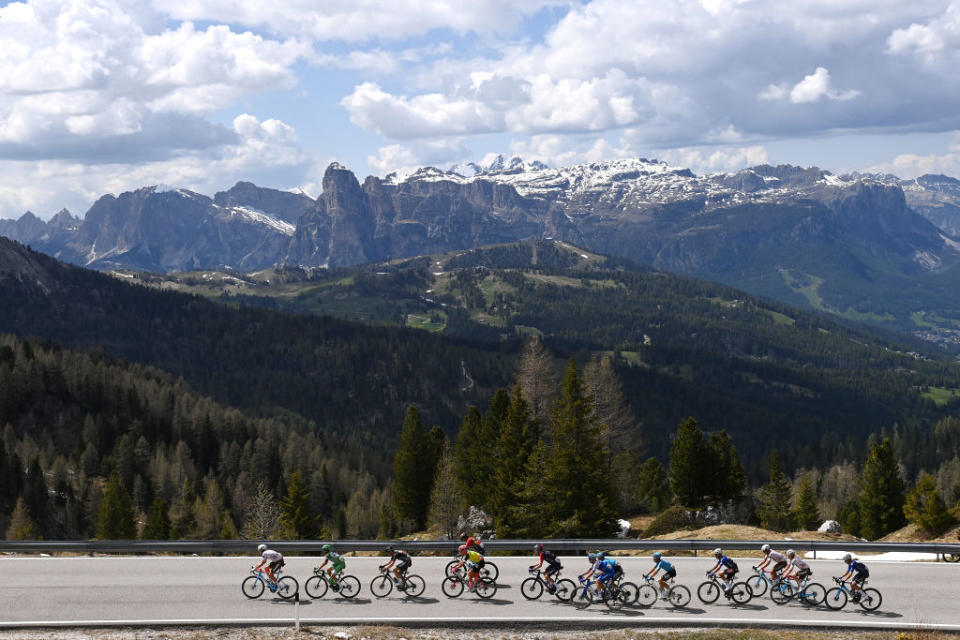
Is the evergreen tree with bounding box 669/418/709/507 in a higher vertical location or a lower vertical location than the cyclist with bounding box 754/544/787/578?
lower

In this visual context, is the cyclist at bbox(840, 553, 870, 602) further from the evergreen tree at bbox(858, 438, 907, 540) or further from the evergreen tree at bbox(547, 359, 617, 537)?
the evergreen tree at bbox(858, 438, 907, 540)

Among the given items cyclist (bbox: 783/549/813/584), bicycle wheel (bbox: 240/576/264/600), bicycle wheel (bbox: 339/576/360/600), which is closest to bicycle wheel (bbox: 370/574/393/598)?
bicycle wheel (bbox: 339/576/360/600)

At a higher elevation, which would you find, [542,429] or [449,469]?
[542,429]

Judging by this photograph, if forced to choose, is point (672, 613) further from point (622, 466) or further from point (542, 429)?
point (622, 466)

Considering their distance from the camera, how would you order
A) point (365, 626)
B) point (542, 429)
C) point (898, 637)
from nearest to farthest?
point (898, 637), point (365, 626), point (542, 429)

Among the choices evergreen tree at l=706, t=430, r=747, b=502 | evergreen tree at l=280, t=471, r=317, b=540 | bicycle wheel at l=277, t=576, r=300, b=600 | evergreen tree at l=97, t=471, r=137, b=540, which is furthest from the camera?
evergreen tree at l=97, t=471, r=137, b=540

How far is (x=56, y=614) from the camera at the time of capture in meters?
30.9

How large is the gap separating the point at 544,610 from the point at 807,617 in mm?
10896

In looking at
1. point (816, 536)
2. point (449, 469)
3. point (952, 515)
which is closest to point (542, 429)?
point (449, 469)

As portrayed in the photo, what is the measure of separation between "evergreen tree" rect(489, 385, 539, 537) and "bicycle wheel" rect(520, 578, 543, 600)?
79.5ft

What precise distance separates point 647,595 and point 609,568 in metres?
2.76

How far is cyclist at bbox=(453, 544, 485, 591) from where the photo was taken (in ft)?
109

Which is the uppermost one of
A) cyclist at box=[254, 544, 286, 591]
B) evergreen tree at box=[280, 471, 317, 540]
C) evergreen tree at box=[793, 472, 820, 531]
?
cyclist at box=[254, 544, 286, 591]

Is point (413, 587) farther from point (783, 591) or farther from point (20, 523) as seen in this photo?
point (20, 523)
